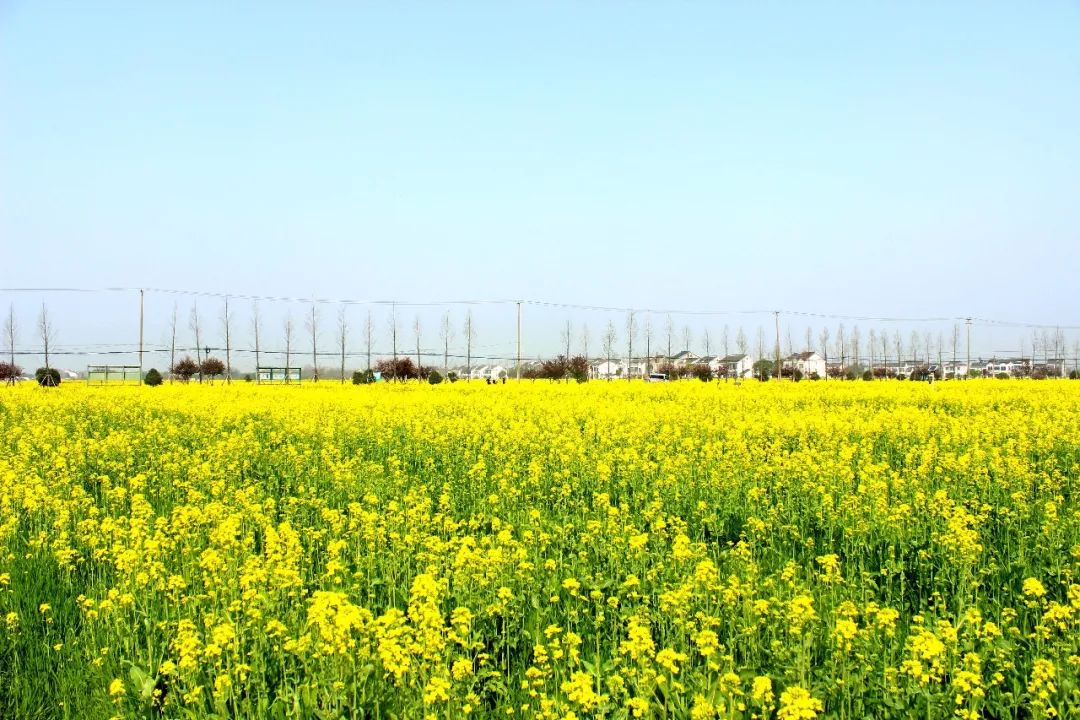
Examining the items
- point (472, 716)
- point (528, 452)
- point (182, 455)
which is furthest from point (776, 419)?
point (472, 716)

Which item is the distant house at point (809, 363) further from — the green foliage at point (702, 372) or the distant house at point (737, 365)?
the green foliage at point (702, 372)

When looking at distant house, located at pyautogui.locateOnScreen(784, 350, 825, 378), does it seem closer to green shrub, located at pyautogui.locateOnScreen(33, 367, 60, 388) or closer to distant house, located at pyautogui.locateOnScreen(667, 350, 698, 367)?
distant house, located at pyautogui.locateOnScreen(667, 350, 698, 367)

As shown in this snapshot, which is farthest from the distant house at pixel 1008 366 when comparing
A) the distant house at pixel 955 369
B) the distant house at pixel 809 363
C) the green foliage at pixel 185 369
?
the green foliage at pixel 185 369

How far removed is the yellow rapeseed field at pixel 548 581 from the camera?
12.4 ft

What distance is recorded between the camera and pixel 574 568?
5.77 m

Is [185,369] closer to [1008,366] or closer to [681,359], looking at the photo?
[681,359]

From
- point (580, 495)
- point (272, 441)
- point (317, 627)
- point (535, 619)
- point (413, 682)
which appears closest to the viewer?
point (413, 682)

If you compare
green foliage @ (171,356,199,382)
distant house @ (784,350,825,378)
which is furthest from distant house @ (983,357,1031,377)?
green foliage @ (171,356,199,382)

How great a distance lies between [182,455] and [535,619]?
779cm

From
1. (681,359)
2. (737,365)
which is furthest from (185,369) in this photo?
(737,365)

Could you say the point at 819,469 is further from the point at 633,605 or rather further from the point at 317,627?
the point at 317,627

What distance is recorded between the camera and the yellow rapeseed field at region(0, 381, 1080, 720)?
379 centimetres

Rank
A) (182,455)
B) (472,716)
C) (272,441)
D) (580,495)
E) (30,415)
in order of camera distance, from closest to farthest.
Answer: (472,716) < (580,495) < (182,455) < (272,441) < (30,415)

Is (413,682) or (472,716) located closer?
(413,682)
